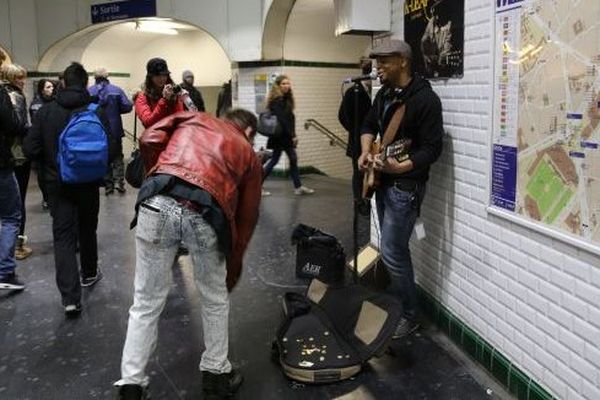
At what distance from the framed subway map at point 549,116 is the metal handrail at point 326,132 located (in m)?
6.62

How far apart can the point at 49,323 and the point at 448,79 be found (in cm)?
263

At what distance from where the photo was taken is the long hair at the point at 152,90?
3.67 metres

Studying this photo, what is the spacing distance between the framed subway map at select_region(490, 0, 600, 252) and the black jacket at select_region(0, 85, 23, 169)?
2.90 metres

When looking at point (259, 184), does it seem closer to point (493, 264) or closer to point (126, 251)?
point (493, 264)

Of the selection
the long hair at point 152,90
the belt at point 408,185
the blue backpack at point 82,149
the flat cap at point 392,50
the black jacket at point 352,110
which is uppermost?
the flat cap at point 392,50

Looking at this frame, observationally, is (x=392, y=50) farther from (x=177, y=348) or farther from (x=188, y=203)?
(x=177, y=348)

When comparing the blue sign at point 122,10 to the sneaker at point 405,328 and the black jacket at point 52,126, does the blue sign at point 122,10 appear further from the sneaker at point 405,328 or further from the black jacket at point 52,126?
the sneaker at point 405,328

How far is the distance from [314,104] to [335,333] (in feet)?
22.0

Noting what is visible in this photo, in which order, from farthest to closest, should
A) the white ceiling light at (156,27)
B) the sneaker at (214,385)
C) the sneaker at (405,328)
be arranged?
1. the white ceiling light at (156,27)
2. the sneaker at (405,328)
3. the sneaker at (214,385)

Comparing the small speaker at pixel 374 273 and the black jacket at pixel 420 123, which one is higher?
the black jacket at pixel 420 123

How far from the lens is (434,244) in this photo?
10.7 ft

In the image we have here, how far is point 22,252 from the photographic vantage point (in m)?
4.63

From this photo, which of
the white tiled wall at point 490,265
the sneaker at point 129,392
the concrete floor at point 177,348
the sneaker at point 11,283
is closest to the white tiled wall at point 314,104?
the concrete floor at point 177,348

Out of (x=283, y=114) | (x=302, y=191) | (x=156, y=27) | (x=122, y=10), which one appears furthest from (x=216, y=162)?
(x=156, y=27)
